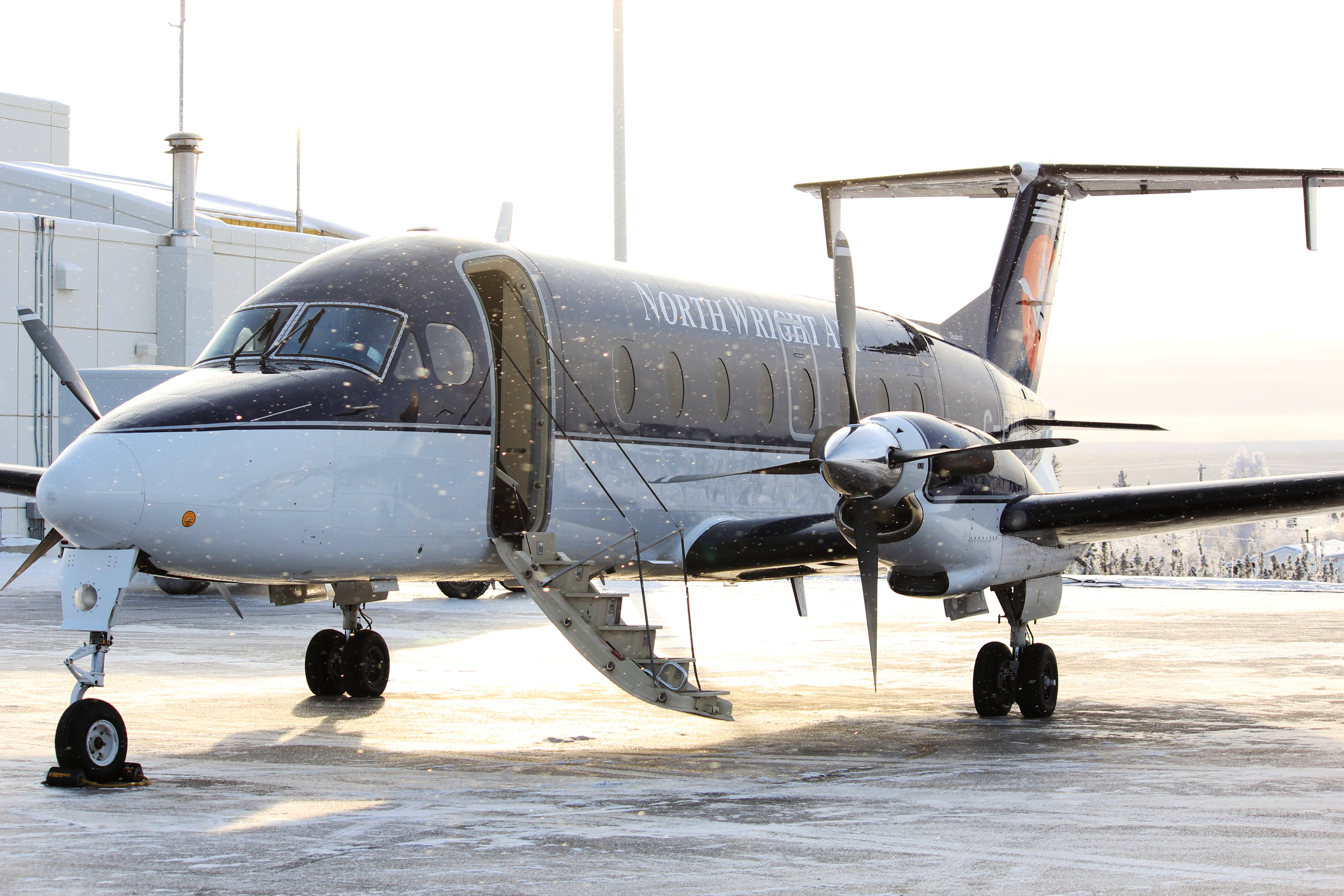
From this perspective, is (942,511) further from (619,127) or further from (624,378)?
(619,127)

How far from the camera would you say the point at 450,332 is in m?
10.7

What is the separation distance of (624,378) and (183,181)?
26265mm

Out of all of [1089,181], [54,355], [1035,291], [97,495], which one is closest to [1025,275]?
[1035,291]

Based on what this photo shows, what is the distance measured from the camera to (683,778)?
30.7 ft

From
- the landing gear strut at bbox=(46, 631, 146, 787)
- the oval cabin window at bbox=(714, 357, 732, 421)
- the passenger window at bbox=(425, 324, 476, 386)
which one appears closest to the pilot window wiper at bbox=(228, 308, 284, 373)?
the passenger window at bbox=(425, 324, 476, 386)

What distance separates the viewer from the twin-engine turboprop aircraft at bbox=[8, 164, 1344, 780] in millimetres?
9133

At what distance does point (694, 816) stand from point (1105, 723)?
5.82 metres

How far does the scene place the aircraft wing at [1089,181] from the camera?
50.9 feet

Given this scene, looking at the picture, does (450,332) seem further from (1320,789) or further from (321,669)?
(1320,789)

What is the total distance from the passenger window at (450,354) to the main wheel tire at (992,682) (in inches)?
212

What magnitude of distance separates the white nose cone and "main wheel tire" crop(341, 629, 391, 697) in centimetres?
493

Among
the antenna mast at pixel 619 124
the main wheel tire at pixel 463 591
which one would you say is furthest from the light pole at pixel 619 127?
the main wheel tire at pixel 463 591

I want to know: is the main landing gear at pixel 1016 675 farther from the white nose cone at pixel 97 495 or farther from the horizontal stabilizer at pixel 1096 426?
the white nose cone at pixel 97 495

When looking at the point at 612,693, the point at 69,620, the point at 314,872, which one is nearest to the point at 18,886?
the point at 314,872
